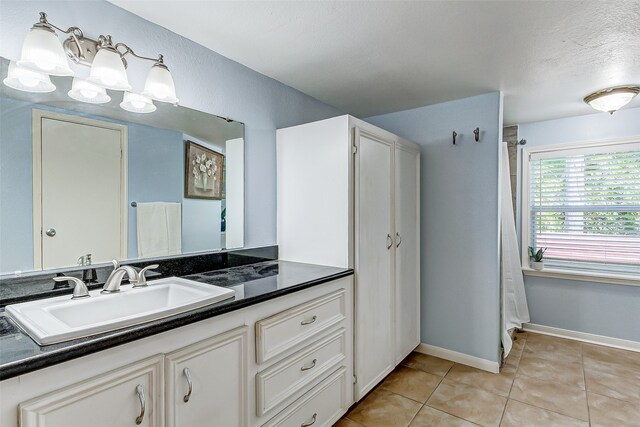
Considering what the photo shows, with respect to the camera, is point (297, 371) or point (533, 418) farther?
point (533, 418)

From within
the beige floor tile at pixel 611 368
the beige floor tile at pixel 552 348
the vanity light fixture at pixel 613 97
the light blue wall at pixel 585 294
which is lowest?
the beige floor tile at pixel 552 348

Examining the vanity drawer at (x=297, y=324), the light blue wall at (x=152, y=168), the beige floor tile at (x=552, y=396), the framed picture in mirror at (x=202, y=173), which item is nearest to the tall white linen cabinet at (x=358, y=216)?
the vanity drawer at (x=297, y=324)

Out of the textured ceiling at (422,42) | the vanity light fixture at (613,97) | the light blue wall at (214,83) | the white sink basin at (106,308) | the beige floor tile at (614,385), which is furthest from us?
the vanity light fixture at (613,97)

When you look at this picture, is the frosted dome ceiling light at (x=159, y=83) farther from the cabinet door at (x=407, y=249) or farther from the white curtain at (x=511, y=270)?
the white curtain at (x=511, y=270)

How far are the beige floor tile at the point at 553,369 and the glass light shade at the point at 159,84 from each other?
3079 millimetres

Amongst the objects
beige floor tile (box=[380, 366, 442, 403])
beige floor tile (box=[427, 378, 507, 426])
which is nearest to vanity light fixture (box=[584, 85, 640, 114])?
beige floor tile (box=[427, 378, 507, 426])

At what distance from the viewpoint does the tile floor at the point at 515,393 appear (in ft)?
6.32

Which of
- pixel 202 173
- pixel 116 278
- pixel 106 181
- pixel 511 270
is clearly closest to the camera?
pixel 116 278

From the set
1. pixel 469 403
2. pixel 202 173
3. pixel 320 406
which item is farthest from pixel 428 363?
pixel 202 173

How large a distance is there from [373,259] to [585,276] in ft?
7.82

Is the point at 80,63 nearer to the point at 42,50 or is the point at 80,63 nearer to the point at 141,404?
the point at 42,50

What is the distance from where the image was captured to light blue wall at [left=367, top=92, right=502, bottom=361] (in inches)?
Result: 99.4

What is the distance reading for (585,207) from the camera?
3105 mm

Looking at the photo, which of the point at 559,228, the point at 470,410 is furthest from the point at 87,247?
the point at 559,228
